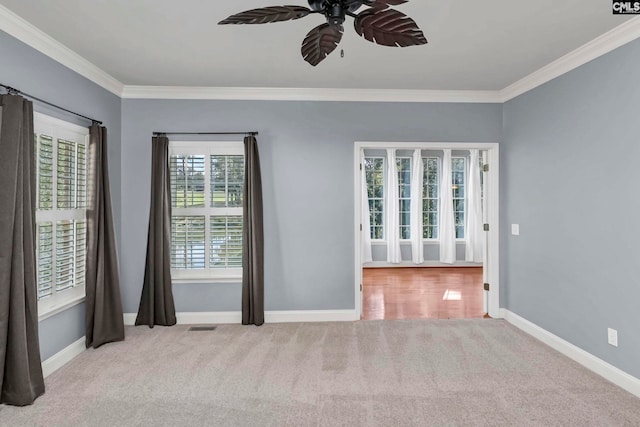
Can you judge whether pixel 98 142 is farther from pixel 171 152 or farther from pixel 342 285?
pixel 342 285

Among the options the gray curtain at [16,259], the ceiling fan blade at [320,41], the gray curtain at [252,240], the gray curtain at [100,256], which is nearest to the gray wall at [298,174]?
the gray curtain at [252,240]

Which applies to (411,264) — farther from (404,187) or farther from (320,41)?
(320,41)

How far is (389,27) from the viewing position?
164cm

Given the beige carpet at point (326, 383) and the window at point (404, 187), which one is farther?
the window at point (404, 187)

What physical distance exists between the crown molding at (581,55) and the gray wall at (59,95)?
14.4ft

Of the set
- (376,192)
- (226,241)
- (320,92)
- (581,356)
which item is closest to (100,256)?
(226,241)

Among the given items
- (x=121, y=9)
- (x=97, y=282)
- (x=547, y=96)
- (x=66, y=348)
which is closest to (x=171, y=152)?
(x=97, y=282)

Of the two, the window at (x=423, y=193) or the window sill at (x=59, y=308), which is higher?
the window at (x=423, y=193)

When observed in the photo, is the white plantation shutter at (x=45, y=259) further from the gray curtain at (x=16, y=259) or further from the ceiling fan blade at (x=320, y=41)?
the ceiling fan blade at (x=320, y=41)

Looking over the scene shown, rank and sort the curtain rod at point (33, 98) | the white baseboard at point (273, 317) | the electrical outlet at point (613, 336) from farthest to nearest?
1. the white baseboard at point (273, 317)
2. the electrical outlet at point (613, 336)
3. the curtain rod at point (33, 98)

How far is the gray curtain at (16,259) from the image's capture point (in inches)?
97.1

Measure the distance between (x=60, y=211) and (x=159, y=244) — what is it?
42.0 inches

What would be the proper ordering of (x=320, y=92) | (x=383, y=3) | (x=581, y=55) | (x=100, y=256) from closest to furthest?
(x=383, y=3) < (x=581, y=55) < (x=100, y=256) < (x=320, y=92)

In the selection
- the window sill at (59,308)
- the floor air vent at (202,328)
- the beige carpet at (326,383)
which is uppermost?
the window sill at (59,308)
